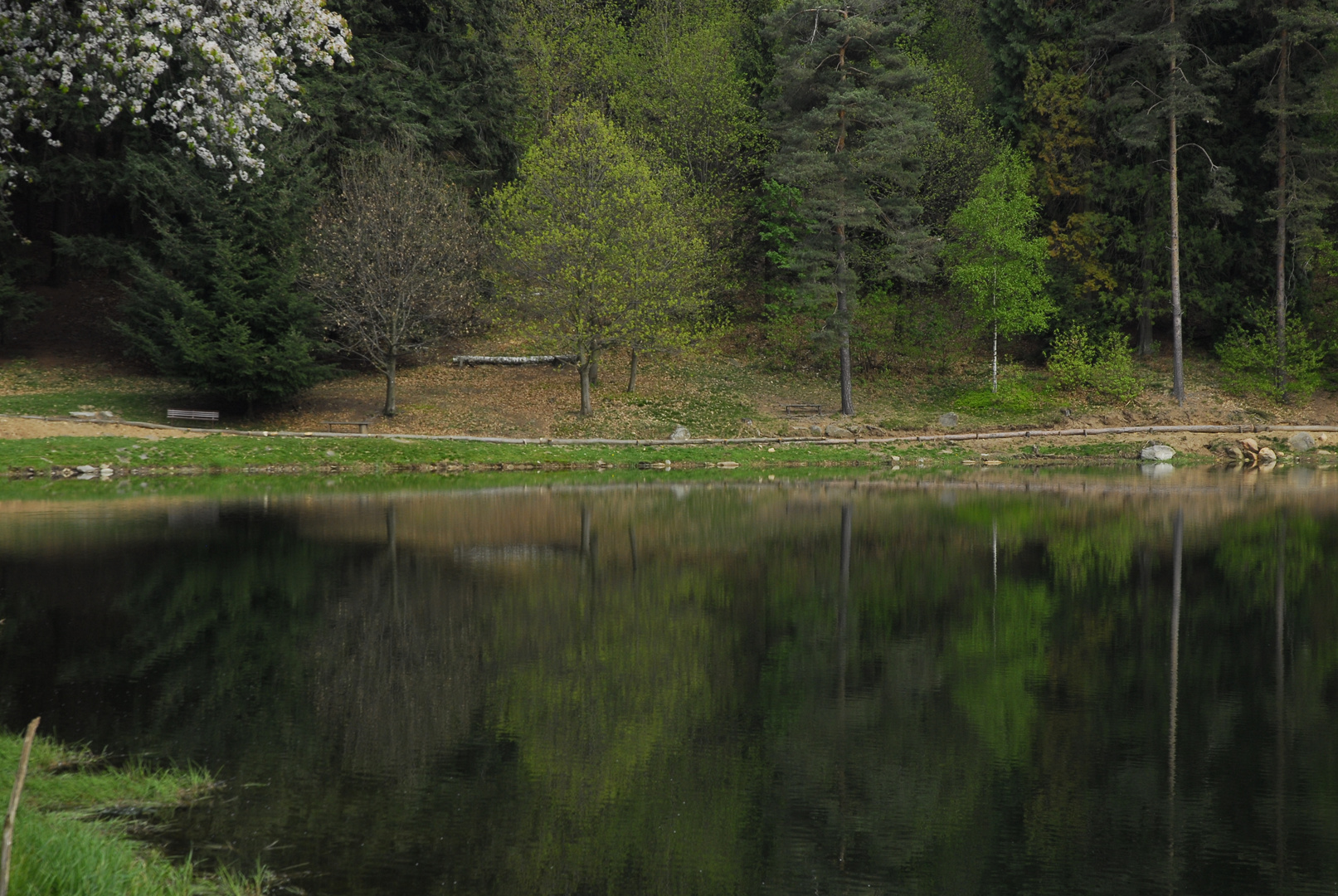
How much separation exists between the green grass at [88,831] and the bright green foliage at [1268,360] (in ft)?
157

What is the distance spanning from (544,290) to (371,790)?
35890 mm

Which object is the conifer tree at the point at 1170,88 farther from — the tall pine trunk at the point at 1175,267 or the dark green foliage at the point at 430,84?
the dark green foliage at the point at 430,84

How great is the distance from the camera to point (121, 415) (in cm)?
4003

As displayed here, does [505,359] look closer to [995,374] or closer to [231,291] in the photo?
[231,291]

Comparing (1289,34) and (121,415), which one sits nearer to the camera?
(121,415)

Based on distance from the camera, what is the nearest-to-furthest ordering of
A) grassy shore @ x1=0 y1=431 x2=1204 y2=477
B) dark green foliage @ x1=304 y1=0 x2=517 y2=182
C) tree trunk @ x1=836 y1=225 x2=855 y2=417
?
grassy shore @ x1=0 y1=431 x2=1204 y2=477, dark green foliage @ x1=304 y1=0 x2=517 y2=182, tree trunk @ x1=836 y1=225 x2=855 y2=417

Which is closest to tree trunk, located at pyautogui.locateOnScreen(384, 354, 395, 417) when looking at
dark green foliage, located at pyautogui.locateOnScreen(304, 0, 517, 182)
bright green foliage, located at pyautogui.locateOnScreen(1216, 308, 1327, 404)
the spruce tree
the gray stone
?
dark green foliage, located at pyautogui.locateOnScreen(304, 0, 517, 182)

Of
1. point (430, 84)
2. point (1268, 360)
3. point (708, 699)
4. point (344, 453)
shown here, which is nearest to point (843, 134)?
point (430, 84)

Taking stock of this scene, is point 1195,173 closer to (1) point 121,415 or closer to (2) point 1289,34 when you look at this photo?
(2) point 1289,34

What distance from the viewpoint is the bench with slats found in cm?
3994

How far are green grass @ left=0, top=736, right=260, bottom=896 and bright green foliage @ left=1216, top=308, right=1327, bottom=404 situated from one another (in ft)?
157

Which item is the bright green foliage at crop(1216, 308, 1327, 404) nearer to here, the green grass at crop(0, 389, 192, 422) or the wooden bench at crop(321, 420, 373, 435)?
the wooden bench at crop(321, 420, 373, 435)

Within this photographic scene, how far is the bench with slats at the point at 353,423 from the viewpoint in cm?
3994

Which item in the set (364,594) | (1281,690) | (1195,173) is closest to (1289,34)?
(1195,173)
